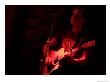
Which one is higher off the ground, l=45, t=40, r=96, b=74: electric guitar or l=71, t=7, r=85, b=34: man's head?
l=71, t=7, r=85, b=34: man's head

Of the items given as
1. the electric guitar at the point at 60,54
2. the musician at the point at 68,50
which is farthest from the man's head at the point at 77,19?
the electric guitar at the point at 60,54

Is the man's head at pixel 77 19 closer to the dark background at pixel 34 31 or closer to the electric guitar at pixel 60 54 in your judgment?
the dark background at pixel 34 31

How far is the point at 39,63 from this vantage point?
2236 mm

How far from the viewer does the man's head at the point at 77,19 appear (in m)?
2.26

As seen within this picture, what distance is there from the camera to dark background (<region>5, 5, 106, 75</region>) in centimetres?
224

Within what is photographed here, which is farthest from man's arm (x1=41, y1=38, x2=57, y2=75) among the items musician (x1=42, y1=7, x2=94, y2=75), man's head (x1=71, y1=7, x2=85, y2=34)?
man's head (x1=71, y1=7, x2=85, y2=34)

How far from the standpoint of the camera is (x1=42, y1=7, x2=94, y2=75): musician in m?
2.22

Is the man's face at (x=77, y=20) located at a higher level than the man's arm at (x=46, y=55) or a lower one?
higher

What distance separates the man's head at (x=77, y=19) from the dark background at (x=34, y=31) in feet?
0.18

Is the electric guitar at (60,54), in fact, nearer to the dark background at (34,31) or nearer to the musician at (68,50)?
the musician at (68,50)

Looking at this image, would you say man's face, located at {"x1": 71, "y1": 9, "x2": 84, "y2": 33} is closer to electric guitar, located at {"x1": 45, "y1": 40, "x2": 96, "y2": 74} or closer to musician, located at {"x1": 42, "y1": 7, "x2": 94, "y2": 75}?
musician, located at {"x1": 42, "y1": 7, "x2": 94, "y2": 75}

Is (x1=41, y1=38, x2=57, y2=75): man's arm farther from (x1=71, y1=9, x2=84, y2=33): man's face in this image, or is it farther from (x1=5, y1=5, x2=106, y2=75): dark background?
(x1=71, y1=9, x2=84, y2=33): man's face
